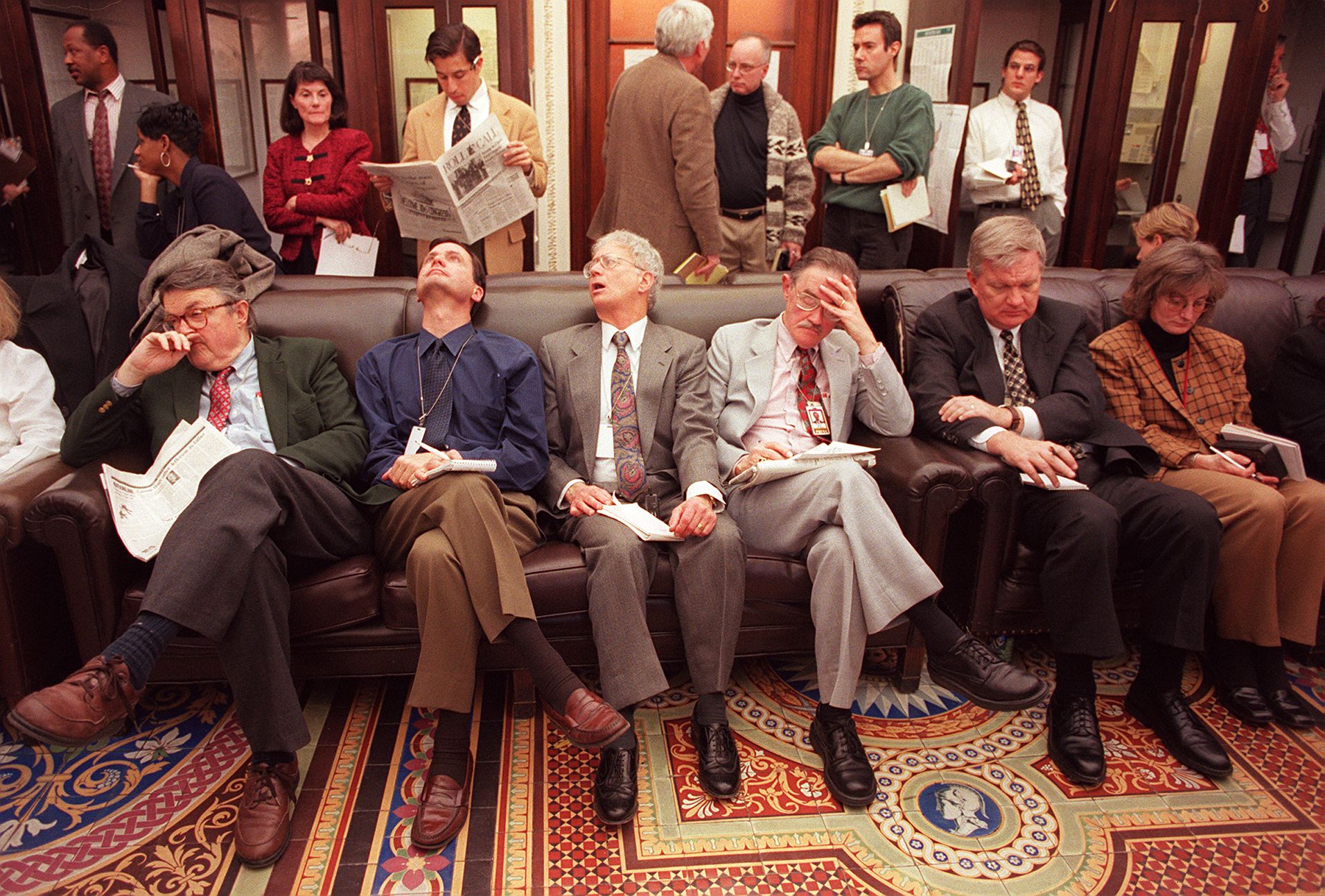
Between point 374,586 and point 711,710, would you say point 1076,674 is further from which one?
point 374,586

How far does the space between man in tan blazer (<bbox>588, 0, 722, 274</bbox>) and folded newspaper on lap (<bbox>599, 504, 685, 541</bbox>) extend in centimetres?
125

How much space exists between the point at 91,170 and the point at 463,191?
2001 millimetres

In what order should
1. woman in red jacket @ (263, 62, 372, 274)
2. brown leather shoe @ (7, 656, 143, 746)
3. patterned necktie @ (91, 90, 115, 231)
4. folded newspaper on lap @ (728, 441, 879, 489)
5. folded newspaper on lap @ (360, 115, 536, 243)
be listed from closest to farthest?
brown leather shoe @ (7, 656, 143, 746)
folded newspaper on lap @ (728, 441, 879, 489)
folded newspaper on lap @ (360, 115, 536, 243)
woman in red jacket @ (263, 62, 372, 274)
patterned necktie @ (91, 90, 115, 231)

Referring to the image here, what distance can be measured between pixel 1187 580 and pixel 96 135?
4.51 meters

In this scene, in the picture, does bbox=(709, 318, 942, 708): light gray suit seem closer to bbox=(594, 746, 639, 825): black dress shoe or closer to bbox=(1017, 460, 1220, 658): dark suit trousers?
bbox=(1017, 460, 1220, 658): dark suit trousers

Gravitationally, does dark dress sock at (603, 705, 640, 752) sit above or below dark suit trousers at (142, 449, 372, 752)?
below

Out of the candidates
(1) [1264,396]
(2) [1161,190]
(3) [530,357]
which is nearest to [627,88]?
(3) [530,357]

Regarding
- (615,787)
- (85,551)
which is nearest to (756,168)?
(615,787)

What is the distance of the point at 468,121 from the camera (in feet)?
11.3

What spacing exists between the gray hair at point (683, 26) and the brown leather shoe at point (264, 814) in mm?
2649

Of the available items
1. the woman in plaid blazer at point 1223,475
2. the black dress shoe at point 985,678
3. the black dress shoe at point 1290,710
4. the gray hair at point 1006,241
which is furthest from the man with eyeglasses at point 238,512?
the black dress shoe at point 1290,710

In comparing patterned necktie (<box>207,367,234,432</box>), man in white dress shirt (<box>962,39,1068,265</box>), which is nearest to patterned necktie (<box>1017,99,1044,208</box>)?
man in white dress shirt (<box>962,39,1068,265</box>)

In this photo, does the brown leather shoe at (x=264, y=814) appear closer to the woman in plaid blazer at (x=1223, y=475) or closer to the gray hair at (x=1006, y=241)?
the gray hair at (x=1006, y=241)

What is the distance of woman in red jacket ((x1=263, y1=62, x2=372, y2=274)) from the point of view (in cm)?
359
